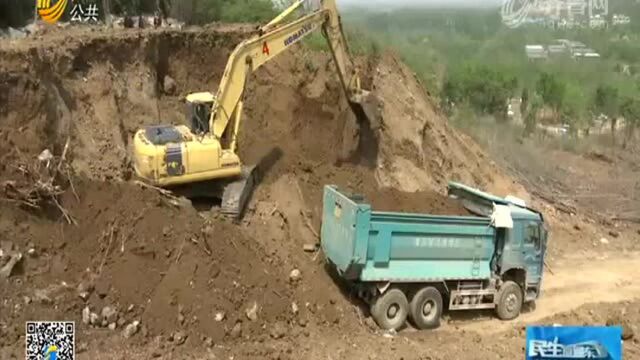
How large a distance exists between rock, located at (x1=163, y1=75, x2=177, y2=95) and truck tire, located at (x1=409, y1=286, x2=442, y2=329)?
321 inches

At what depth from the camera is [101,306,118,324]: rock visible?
11.1 m

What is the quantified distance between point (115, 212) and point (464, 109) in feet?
54.1

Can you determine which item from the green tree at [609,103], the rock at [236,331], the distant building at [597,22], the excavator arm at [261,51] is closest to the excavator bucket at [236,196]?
the excavator arm at [261,51]

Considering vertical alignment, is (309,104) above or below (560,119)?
above

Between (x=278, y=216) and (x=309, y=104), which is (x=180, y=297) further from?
(x=309, y=104)

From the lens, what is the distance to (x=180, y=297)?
1148cm

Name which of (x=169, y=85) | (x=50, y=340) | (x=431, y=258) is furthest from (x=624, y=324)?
(x=169, y=85)

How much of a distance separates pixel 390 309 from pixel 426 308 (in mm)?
694

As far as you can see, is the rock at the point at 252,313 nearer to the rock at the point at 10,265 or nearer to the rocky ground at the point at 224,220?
the rocky ground at the point at 224,220

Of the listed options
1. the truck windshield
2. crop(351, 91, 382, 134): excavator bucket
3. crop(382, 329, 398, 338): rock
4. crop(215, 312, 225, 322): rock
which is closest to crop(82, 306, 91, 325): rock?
crop(215, 312, 225, 322): rock

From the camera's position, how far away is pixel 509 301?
44.9ft

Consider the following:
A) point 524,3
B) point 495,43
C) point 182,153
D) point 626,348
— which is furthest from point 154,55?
point 524,3

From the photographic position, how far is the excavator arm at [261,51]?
14.1 m

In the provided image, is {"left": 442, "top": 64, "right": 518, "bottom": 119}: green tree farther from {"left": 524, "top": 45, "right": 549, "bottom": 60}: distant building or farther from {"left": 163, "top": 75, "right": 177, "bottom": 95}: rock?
{"left": 163, "top": 75, "right": 177, "bottom": 95}: rock
